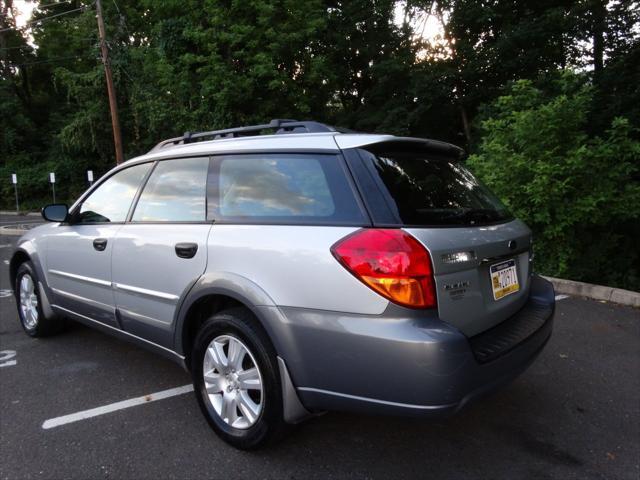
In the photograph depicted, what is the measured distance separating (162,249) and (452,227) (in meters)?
1.72

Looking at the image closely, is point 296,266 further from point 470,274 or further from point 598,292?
point 598,292

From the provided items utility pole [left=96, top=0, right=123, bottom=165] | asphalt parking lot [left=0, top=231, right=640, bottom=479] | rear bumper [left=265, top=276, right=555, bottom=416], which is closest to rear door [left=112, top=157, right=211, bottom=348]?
asphalt parking lot [left=0, top=231, right=640, bottom=479]

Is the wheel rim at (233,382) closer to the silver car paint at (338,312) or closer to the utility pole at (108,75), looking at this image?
the silver car paint at (338,312)

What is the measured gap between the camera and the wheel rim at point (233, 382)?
2.43 meters

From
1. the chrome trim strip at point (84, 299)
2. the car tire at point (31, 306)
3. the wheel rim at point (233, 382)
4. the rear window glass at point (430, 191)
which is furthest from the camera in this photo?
the car tire at point (31, 306)

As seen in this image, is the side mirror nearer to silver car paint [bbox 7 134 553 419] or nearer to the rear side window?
silver car paint [bbox 7 134 553 419]

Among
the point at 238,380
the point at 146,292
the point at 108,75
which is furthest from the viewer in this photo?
the point at 108,75

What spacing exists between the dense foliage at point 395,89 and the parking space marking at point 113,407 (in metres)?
4.92

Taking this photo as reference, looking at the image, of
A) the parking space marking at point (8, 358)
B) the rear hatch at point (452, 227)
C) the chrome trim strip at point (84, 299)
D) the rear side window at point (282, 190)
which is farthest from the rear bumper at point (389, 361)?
the parking space marking at point (8, 358)

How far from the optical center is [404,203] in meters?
2.18

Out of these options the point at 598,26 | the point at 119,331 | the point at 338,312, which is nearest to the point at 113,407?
the point at 119,331

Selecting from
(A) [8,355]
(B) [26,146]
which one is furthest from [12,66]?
(A) [8,355]

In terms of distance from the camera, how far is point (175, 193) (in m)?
2.99

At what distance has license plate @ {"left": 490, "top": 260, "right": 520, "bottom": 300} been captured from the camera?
2352mm
